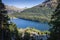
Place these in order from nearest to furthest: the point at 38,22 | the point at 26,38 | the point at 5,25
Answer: the point at 5,25, the point at 26,38, the point at 38,22

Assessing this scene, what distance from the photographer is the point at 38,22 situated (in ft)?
144

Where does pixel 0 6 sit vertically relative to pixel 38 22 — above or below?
above

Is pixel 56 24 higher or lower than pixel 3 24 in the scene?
higher

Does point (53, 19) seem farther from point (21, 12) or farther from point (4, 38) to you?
point (21, 12)

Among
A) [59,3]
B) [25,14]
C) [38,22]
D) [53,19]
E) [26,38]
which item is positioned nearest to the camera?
[59,3]

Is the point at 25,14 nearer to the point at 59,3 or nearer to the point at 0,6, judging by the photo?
the point at 0,6

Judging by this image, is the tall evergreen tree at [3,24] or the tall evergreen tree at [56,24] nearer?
the tall evergreen tree at [56,24]

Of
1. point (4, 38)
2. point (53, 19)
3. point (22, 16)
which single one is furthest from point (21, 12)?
point (53, 19)

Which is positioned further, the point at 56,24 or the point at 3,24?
the point at 3,24

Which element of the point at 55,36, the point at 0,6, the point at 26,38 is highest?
the point at 0,6

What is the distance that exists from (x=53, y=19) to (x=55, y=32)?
1.36m

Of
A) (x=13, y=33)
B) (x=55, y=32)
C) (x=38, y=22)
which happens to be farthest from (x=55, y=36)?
(x=38, y=22)

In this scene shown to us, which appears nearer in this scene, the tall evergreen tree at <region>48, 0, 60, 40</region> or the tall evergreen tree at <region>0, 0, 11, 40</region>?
the tall evergreen tree at <region>48, 0, 60, 40</region>

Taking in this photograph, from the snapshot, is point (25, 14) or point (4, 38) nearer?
point (4, 38)
